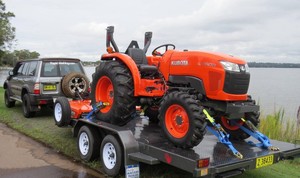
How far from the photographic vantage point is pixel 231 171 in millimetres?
4344

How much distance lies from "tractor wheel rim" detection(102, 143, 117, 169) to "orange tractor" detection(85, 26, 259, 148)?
0.52 metres

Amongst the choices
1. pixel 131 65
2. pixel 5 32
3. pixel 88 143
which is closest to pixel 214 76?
pixel 131 65

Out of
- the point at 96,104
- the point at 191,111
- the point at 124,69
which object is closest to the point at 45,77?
the point at 96,104

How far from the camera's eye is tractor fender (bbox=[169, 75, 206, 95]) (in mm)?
5004

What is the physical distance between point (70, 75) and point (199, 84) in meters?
4.84

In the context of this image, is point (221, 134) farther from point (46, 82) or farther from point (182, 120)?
point (46, 82)

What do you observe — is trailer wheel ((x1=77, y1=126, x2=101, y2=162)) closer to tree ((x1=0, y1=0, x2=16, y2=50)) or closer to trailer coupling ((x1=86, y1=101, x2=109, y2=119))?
trailer coupling ((x1=86, y1=101, x2=109, y2=119))

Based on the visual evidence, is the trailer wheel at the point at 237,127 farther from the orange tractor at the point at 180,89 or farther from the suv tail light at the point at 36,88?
the suv tail light at the point at 36,88

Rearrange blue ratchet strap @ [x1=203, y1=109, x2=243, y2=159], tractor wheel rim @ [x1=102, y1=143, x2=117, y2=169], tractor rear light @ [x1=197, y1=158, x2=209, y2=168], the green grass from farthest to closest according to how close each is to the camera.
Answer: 1. the green grass
2. tractor wheel rim @ [x1=102, y1=143, x2=117, y2=169]
3. blue ratchet strap @ [x1=203, y1=109, x2=243, y2=159]
4. tractor rear light @ [x1=197, y1=158, x2=209, y2=168]

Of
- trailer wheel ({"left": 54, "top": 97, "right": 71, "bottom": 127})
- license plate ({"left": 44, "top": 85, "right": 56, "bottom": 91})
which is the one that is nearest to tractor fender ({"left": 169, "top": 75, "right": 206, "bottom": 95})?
trailer wheel ({"left": 54, "top": 97, "right": 71, "bottom": 127})

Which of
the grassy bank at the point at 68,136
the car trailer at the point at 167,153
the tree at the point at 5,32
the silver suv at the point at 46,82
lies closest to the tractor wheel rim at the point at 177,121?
the car trailer at the point at 167,153

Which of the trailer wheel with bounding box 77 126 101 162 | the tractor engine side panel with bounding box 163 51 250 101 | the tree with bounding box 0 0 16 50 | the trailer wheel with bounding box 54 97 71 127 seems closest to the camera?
the tractor engine side panel with bounding box 163 51 250 101

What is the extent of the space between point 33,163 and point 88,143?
3.57ft

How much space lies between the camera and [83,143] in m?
6.18
